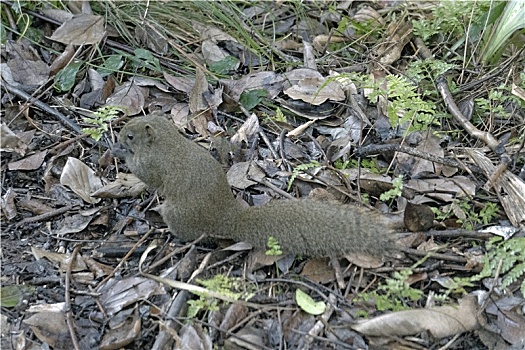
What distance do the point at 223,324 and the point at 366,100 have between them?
2164 mm

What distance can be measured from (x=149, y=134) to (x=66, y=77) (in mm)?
1357

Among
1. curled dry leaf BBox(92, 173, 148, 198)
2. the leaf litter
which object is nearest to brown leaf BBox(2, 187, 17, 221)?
the leaf litter

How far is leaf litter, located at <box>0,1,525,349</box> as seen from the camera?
3.36 metres

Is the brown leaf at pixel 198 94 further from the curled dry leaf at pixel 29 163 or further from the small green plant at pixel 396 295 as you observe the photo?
the small green plant at pixel 396 295

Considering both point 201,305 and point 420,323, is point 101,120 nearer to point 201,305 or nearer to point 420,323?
point 201,305

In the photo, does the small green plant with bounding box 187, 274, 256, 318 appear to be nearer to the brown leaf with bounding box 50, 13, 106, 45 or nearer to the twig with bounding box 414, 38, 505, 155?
the twig with bounding box 414, 38, 505, 155

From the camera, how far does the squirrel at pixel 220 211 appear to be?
350 centimetres

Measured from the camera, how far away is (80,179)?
14.0 ft

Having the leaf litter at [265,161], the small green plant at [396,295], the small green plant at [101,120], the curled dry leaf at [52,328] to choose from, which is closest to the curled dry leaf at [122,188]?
the leaf litter at [265,161]

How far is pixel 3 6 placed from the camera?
17.5 ft

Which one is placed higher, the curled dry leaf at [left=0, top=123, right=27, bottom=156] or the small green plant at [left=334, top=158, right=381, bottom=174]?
the small green plant at [left=334, top=158, right=381, bottom=174]

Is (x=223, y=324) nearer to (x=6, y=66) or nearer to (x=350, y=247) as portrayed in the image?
(x=350, y=247)

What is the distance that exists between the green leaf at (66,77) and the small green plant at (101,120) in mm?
468

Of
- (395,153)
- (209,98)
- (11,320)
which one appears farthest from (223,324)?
(209,98)
